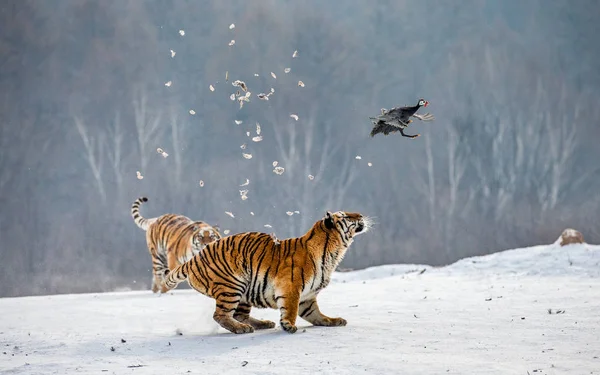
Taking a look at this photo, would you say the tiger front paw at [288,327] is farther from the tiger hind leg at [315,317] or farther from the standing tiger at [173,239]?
the standing tiger at [173,239]

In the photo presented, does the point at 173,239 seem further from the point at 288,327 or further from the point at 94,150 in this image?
the point at 94,150

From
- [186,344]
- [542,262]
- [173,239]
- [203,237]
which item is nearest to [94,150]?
[173,239]

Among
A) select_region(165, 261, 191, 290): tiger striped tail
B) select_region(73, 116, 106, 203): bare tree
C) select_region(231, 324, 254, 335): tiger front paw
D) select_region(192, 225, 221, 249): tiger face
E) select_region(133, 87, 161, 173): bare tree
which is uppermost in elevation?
select_region(133, 87, 161, 173): bare tree

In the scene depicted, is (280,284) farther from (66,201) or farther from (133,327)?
(66,201)

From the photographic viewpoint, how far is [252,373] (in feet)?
13.3

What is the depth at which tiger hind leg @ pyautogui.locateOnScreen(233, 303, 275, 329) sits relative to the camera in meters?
5.65

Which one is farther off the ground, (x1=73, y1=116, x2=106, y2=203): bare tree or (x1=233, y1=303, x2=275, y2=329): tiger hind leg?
(x1=73, y1=116, x2=106, y2=203): bare tree

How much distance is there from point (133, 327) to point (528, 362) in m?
3.24

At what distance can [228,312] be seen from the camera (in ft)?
17.8

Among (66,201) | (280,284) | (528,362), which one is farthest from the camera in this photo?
(66,201)

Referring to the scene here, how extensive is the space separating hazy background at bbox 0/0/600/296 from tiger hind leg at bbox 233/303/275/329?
15431mm

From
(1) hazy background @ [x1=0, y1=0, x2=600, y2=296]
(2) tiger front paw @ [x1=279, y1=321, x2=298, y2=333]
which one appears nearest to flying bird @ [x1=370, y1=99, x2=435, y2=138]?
(2) tiger front paw @ [x1=279, y1=321, x2=298, y2=333]

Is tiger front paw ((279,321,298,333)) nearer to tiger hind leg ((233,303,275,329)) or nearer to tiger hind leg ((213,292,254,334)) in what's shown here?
tiger hind leg ((213,292,254,334))

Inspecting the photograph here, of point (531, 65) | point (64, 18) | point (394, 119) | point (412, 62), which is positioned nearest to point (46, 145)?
point (64, 18)
